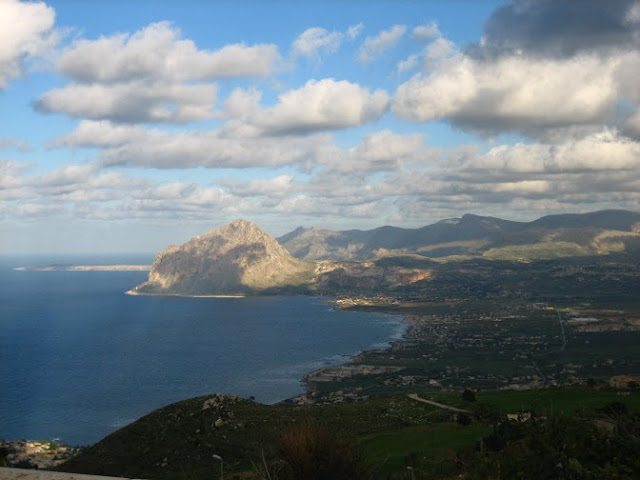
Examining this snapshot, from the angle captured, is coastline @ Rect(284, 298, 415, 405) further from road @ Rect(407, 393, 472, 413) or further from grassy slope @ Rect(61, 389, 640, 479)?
grassy slope @ Rect(61, 389, 640, 479)

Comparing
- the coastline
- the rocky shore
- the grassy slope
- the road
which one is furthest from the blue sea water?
the road

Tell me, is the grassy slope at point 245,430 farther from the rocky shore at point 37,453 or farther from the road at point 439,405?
the rocky shore at point 37,453

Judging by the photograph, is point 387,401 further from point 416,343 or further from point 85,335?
point 85,335

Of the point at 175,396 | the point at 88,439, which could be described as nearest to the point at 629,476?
the point at 88,439

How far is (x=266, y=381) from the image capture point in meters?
115

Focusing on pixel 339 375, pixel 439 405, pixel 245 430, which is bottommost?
pixel 339 375

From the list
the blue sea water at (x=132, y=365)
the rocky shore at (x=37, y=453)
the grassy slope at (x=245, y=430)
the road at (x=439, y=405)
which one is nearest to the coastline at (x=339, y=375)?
the blue sea water at (x=132, y=365)

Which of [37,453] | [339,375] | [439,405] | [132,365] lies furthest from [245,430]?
[132,365]

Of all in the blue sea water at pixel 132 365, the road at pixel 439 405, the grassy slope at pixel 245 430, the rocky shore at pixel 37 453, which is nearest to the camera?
the grassy slope at pixel 245 430

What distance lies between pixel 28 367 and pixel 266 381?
2286 inches

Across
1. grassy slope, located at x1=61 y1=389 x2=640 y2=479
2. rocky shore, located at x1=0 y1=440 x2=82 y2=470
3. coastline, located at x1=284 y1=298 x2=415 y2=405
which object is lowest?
coastline, located at x1=284 y1=298 x2=415 y2=405

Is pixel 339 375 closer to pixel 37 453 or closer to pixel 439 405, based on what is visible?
pixel 37 453

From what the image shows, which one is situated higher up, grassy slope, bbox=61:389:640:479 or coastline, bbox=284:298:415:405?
grassy slope, bbox=61:389:640:479

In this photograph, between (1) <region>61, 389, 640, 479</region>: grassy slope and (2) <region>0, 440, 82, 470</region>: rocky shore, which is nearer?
(1) <region>61, 389, 640, 479</region>: grassy slope
